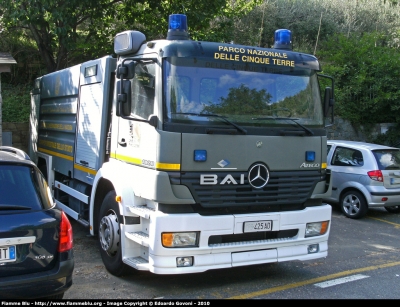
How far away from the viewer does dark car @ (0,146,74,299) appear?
Result: 158 inches

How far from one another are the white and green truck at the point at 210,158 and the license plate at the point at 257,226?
0.01m

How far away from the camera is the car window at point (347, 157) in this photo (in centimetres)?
1022

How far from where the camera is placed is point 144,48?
18.4 ft

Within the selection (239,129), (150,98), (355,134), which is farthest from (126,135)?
(355,134)

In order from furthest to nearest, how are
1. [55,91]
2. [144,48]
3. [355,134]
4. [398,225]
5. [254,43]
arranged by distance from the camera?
[254,43] → [355,134] → [398,225] → [55,91] → [144,48]

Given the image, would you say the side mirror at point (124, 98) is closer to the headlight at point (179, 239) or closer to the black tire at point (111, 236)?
the black tire at point (111, 236)

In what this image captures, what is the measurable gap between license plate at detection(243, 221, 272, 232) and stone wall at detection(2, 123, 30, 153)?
9.05m

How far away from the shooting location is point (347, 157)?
34.4 feet

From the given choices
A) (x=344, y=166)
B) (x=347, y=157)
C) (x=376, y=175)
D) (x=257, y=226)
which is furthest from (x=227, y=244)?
(x=347, y=157)

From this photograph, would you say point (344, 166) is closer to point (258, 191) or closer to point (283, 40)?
point (283, 40)

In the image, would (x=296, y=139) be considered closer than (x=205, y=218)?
No

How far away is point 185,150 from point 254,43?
15799 millimetres

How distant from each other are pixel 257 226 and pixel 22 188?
2.56 metres

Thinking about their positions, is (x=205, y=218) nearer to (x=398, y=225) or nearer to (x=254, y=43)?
(x=398, y=225)
